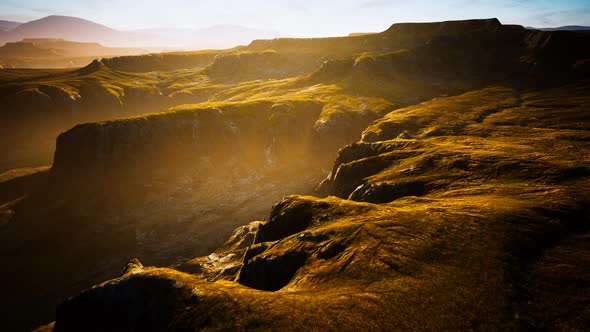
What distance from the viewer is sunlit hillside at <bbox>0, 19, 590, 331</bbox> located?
96.0 ft

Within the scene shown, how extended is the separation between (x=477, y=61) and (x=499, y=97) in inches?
2750

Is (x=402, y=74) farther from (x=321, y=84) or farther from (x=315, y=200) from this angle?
(x=315, y=200)

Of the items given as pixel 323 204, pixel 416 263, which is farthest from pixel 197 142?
pixel 416 263

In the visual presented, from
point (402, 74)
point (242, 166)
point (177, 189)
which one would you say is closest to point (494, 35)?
point (402, 74)

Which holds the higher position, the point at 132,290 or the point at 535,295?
the point at 535,295

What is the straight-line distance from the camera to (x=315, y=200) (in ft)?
188

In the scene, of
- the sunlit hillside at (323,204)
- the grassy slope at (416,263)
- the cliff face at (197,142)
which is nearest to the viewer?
the grassy slope at (416,263)

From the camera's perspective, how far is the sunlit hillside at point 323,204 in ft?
96.0

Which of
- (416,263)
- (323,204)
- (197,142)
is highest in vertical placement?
(197,142)

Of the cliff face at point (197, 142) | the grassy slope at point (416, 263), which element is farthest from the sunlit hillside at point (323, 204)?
the cliff face at point (197, 142)

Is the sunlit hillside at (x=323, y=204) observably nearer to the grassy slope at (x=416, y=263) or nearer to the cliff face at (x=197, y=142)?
the grassy slope at (x=416, y=263)

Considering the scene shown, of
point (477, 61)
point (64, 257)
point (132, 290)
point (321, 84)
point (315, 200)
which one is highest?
point (477, 61)

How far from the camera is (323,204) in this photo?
2143 inches

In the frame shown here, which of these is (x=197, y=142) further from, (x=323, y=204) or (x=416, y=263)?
(x=416, y=263)
